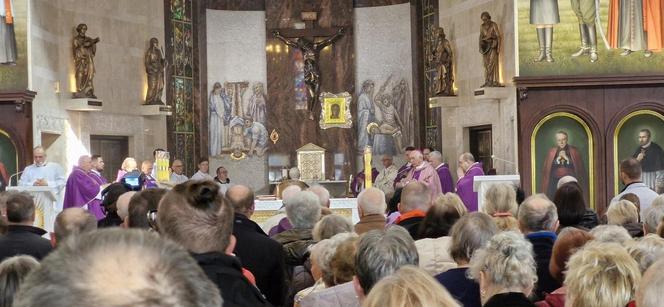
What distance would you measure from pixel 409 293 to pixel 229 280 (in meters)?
1.27

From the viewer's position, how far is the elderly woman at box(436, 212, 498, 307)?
5.28 m

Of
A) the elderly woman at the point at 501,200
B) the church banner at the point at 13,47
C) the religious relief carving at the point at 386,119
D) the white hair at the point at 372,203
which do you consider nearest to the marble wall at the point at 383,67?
the religious relief carving at the point at 386,119

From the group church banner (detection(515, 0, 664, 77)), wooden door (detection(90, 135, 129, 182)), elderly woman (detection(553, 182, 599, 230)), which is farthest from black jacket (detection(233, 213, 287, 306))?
wooden door (detection(90, 135, 129, 182))

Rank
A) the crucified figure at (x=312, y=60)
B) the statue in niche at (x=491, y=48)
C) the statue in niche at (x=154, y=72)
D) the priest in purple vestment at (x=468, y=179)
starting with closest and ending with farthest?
1. the priest in purple vestment at (x=468, y=179)
2. the statue in niche at (x=491, y=48)
3. the statue in niche at (x=154, y=72)
4. the crucified figure at (x=312, y=60)

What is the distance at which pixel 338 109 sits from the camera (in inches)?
993

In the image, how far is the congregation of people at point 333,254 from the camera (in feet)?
4.70

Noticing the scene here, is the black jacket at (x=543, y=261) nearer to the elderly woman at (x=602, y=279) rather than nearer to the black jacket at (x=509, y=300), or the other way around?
the black jacket at (x=509, y=300)

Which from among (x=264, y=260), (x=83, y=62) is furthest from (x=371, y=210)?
(x=83, y=62)

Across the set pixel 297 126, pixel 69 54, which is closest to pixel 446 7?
pixel 297 126

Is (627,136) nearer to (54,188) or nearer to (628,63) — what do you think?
(628,63)

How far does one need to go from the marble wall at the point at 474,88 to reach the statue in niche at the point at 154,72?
20.7 feet

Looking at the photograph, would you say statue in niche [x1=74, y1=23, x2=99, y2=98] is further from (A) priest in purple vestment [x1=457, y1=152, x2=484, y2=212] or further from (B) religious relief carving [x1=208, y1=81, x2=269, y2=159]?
(A) priest in purple vestment [x1=457, y1=152, x2=484, y2=212]

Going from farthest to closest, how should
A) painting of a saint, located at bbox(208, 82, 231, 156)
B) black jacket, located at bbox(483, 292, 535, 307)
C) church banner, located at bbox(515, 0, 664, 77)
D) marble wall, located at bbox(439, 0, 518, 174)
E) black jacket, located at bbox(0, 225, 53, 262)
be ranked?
painting of a saint, located at bbox(208, 82, 231, 156), marble wall, located at bbox(439, 0, 518, 174), church banner, located at bbox(515, 0, 664, 77), black jacket, located at bbox(0, 225, 53, 262), black jacket, located at bbox(483, 292, 535, 307)

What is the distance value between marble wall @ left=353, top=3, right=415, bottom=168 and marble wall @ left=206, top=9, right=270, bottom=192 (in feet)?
7.87
